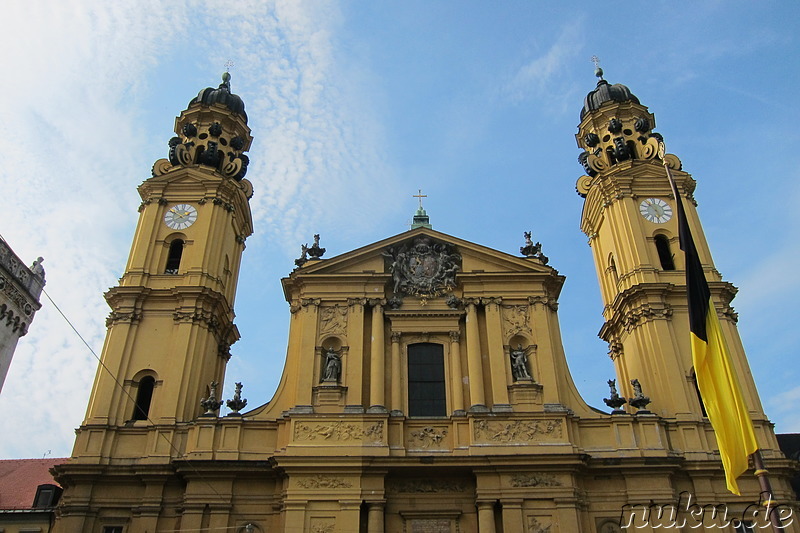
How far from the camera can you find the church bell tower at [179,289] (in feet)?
62.7

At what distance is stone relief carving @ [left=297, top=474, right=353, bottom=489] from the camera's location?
17.0 metres

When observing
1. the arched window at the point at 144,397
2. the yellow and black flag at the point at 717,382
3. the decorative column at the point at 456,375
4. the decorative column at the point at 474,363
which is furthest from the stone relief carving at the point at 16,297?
the yellow and black flag at the point at 717,382

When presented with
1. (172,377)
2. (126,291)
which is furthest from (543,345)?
(126,291)

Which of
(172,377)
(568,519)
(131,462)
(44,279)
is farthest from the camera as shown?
(172,377)

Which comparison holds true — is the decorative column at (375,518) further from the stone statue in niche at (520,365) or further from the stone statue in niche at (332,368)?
the stone statue in niche at (520,365)

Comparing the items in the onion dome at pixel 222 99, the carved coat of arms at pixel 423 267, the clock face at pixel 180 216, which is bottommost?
the carved coat of arms at pixel 423 267

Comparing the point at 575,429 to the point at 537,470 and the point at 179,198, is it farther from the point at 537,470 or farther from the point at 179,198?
the point at 179,198

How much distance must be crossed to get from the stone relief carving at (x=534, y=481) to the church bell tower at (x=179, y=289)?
833 centimetres

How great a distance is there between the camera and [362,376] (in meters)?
19.0

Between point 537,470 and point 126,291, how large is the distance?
1261 centimetres

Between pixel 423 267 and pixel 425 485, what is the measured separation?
21.2 feet

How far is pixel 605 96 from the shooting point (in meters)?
27.4

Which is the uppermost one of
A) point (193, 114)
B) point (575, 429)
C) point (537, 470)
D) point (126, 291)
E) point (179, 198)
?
point (193, 114)

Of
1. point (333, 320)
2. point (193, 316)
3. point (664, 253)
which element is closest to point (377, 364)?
point (333, 320)
